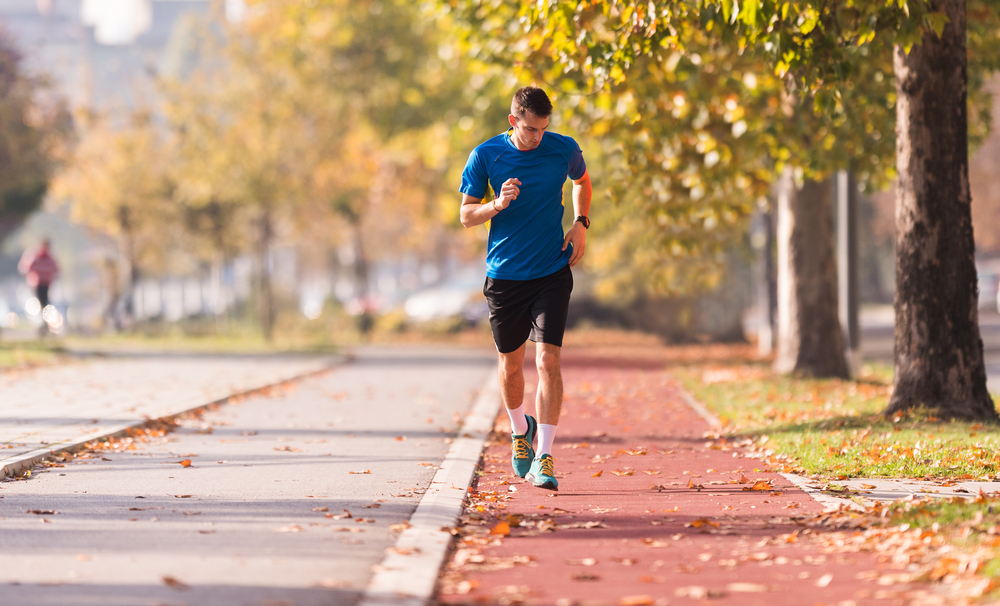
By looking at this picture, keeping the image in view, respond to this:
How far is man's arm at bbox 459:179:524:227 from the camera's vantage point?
6523 mm

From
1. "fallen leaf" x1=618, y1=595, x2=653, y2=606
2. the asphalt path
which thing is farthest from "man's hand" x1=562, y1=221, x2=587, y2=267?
"fallen leaf" x1=618, y1=595, x2=653, y2=606

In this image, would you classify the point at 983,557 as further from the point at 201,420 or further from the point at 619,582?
the point at 201,420

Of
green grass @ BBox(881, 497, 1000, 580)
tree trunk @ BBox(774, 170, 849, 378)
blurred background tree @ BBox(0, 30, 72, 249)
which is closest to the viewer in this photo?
green grass @ BBox(881, 497, 1000, 580)

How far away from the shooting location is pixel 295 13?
78.2ft

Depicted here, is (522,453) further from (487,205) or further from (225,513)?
(225,513)

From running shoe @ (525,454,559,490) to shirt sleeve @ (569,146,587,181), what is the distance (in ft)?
5.48

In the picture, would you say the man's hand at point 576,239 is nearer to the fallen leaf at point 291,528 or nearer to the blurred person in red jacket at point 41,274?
the fallen leaf at point 291,528

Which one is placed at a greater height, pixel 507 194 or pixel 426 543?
pixel 507 194

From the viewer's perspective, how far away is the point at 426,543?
17.3 feet

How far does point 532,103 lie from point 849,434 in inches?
159

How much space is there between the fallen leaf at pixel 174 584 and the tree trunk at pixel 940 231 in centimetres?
657

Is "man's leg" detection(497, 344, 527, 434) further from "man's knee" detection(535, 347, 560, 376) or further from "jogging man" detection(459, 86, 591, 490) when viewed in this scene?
"man's knee" detection(535, 347, 560, 376)

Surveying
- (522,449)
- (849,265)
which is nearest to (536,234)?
(522,449)

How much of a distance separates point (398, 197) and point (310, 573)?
92.9 feet
